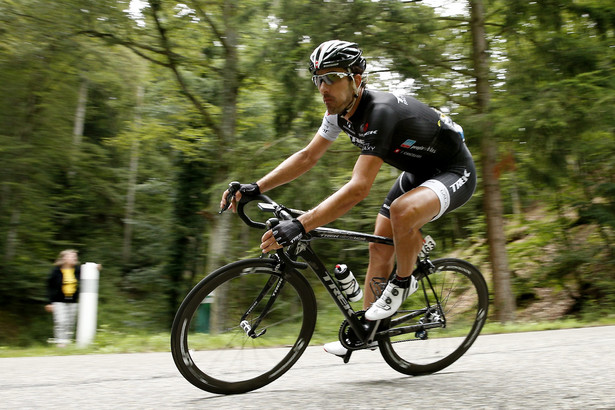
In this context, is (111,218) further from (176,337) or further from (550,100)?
(176,337)

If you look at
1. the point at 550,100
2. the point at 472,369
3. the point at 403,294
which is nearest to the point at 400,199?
the point at 403,294

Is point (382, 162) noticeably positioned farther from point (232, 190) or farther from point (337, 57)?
point (232, 190)

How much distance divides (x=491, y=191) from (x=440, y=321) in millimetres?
6010

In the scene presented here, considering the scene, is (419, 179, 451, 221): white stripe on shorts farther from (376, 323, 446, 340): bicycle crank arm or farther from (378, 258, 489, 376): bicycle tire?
(376, 323, 446, 340): bicycle crank arm

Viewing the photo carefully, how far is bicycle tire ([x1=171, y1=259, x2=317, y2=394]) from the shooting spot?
296cm

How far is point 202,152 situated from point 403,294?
35.1 ft

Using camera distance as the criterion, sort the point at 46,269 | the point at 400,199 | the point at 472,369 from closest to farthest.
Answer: the point at 400,199 → the point at 472,369 → the point at 46,269

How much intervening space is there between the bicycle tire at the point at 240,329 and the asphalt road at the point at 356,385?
0.40ft

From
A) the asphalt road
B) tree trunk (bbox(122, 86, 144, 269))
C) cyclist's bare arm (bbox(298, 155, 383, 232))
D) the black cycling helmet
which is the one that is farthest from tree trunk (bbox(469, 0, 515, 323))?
tree trunk (bbox(122, 86, 144, 269))

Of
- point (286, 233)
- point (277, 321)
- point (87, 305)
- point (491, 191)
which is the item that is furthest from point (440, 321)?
point (491, 191)

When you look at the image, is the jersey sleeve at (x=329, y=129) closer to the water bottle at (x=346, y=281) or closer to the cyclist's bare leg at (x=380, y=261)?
the cyclist's bare leg at (x=380, y=261)

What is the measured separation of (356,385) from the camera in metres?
3.22

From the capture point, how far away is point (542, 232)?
1133 centimetres

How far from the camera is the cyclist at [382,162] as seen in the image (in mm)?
3062
